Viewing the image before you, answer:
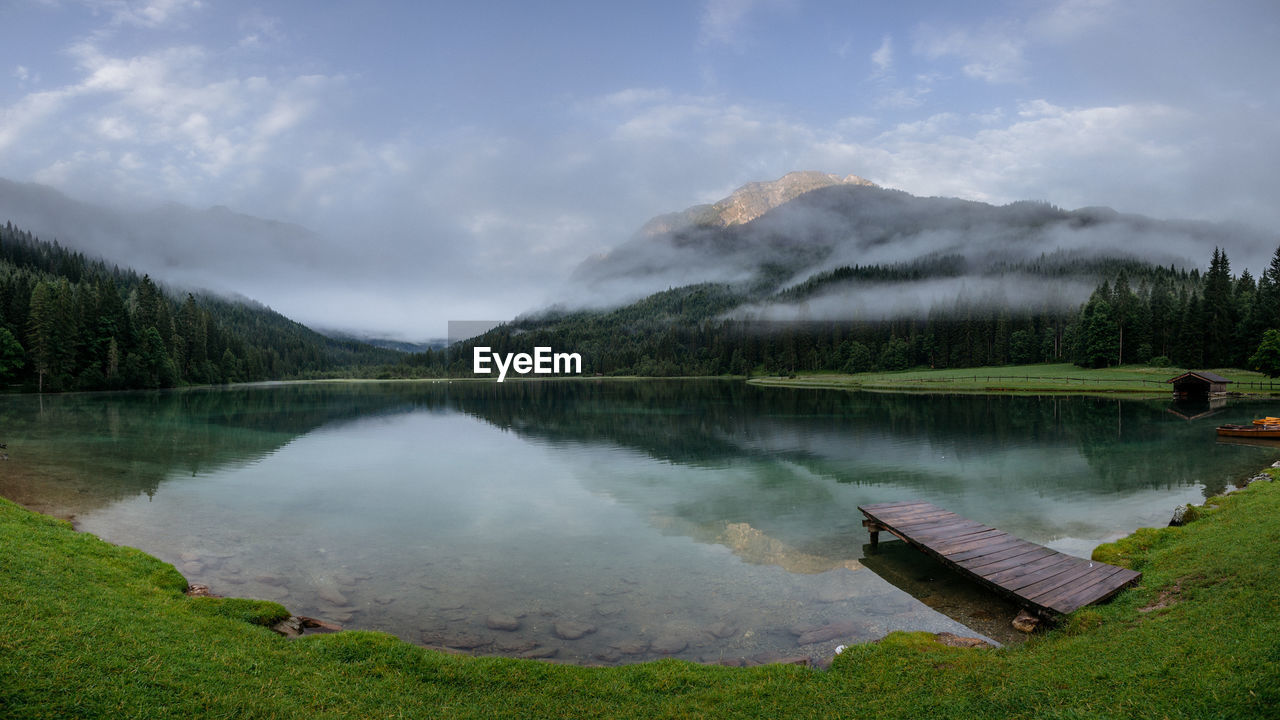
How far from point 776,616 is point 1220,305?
13906 cm

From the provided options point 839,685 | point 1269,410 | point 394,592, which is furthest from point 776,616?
point 1269,410

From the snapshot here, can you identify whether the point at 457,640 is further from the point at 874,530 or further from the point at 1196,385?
the point at 1196,385

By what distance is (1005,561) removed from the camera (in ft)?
47.7

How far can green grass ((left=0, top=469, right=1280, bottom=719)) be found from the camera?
6988 millimetres

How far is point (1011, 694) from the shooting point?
25.5ft

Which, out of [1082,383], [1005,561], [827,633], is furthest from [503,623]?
[1082,383]

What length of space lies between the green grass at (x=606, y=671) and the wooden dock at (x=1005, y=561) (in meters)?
0.87

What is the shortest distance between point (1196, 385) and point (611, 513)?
8279 centimetres

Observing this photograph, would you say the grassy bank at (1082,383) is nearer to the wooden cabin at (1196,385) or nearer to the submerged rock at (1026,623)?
the wooden cabin at (1196,385)

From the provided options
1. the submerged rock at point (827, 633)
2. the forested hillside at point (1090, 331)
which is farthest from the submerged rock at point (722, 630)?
the forested hillside at point (1090, 331)

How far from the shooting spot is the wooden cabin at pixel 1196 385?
66.7 metres

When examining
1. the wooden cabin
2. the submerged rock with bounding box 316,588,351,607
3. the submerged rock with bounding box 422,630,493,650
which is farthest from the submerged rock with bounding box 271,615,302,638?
the wooden cabin

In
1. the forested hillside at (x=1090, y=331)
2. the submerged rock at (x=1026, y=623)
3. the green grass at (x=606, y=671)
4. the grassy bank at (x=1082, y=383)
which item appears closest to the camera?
the green grass at (x=606, y=671)

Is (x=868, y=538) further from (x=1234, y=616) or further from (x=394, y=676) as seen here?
Result: (x=394, y=676)
